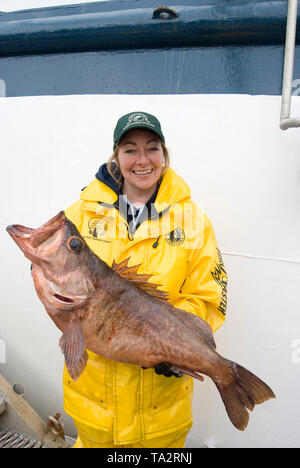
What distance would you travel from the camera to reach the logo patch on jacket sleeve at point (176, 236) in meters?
2.17

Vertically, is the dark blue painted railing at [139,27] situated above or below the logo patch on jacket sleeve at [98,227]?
above

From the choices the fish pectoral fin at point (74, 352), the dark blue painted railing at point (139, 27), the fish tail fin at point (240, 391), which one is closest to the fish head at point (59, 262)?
the fish pectoral fin at point (74, 352)

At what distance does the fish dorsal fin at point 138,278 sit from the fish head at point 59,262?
0.59ft

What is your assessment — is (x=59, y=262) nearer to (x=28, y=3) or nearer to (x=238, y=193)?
(x=238, y=193)

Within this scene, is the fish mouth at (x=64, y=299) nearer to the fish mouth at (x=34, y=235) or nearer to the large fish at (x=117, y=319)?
the large fish at (x=117, y=319)

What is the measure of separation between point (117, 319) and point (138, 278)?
0.24 m

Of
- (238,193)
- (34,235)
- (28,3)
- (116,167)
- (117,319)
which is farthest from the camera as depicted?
(28,3)

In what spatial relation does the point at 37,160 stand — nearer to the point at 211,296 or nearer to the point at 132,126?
the point at 132,126

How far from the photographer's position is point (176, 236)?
2.19m

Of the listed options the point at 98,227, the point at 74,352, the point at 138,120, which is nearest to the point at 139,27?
the point at 138,120

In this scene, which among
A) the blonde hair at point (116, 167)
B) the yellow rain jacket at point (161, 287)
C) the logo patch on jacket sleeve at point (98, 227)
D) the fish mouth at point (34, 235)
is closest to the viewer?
the fish mouth at point (34, 235)

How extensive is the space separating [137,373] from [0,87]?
3.02 m

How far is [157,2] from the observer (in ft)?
9.97
